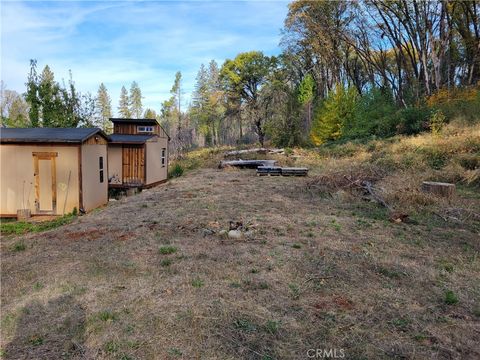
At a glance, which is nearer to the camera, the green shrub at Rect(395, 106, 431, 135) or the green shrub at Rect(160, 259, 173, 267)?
the green shrub at Rect(160, 259, 173, 267)

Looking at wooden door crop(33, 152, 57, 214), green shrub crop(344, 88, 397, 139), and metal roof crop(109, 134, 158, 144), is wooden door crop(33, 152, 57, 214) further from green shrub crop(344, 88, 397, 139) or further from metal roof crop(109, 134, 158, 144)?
green shrub crop(344, 88, 397, 139)

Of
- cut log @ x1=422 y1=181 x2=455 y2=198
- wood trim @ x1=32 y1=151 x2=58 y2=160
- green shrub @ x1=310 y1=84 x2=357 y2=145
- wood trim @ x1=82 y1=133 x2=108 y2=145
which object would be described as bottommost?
cut log @ x1=422 y1=181 x2=455 y2=198

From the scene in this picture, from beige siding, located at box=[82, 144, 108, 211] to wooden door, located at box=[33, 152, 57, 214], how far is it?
844 mm

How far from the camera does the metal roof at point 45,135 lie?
32.1 feet

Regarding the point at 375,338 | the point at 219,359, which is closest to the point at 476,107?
the point at 375,338

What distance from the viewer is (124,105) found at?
58625 mm

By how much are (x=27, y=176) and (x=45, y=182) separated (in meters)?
0.54

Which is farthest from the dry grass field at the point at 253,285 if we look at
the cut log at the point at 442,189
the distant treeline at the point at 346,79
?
the distant treeline at the point at 346,79

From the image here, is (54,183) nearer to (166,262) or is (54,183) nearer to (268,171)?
(166,262)

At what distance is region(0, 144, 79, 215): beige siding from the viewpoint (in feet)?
32.8

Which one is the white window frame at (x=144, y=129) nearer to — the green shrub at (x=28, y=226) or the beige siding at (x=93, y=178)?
the beige siding at (x=93, y=178)

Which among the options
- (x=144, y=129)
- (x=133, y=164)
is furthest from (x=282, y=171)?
(x=144, y=129)

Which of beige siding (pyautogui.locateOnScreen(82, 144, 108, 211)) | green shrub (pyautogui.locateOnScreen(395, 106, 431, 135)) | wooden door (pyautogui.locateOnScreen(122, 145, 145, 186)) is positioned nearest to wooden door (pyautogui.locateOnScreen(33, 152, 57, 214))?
beige siding (pyautogui.locateOnScreen(82, 144, 108, 211))

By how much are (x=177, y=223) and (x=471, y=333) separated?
17.6 ft
